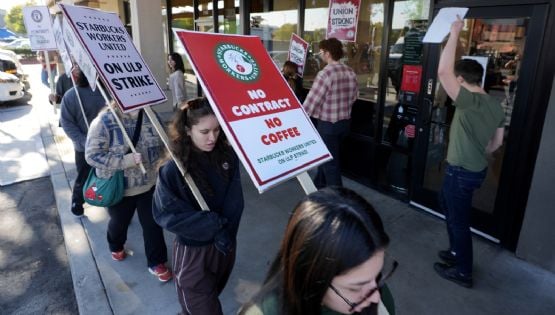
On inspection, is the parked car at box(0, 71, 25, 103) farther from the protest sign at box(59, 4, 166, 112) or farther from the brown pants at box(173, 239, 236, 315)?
the brown pants at box(173, 239, 236, 315)

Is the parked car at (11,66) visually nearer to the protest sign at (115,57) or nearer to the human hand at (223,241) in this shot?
the protest sign at (115,57)

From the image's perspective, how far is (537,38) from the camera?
123 inches

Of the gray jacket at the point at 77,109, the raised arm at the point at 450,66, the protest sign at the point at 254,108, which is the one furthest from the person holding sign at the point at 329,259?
the gray jacket at the point at 77,109

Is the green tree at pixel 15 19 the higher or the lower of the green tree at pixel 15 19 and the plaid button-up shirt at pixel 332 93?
the higher

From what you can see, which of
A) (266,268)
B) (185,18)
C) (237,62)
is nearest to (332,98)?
(266,268)

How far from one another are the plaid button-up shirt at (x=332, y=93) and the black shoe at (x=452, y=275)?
1.85 metres

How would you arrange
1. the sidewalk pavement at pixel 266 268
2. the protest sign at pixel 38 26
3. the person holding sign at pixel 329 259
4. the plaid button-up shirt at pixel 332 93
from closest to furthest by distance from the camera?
the person holding sign at pixel 329 259 < the sidewalk pavement at pixel 266 268 < the plaid button-up shirt at pixel 332 93 < the protest sign at pixel 38 26

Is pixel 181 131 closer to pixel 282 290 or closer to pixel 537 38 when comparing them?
pixel 282 290

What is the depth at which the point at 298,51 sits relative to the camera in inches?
209

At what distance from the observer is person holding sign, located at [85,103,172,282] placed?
112 inches

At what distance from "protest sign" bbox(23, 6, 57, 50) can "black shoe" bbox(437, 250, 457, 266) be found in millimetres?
7114

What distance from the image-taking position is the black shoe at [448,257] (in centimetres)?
335

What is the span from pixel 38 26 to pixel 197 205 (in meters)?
6.59

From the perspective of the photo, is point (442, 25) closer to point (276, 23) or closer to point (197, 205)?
point (197, 205)
